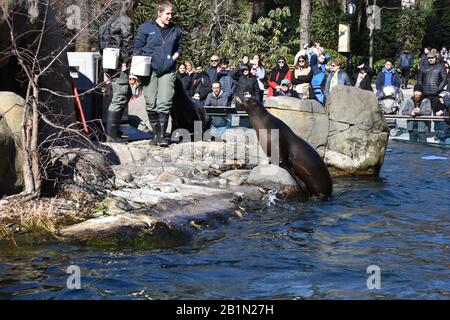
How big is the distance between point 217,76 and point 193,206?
11.7m

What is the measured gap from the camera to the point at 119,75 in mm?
11953

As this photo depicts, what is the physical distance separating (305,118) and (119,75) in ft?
11.9

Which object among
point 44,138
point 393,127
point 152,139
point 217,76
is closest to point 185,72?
point 217,76

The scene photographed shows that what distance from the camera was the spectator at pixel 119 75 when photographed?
11953 mm

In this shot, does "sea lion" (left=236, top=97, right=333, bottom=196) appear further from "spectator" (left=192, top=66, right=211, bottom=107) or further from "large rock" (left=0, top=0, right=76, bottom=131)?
→ "spectator" (left=192, top=66, right=211, bottom=107)

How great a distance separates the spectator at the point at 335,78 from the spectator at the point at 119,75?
9679 millimetres

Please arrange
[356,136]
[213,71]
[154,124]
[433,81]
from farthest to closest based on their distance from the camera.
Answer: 1. [213,71]
2. [433,81]
3. [356,136]
4. [154,124]

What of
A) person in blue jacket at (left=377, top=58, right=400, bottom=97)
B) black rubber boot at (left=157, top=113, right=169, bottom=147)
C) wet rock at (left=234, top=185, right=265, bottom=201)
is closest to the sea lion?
wet rock at (left=234, top=185, right=265, bottom=201)

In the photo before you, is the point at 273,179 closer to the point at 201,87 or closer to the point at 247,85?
the point at 247,85

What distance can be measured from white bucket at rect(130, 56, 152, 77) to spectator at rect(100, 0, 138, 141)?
0.83 feet

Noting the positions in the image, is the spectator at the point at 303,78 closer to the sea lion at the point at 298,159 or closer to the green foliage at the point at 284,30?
the green foliage at the point at 284,30

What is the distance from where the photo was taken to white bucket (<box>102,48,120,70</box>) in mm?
11578

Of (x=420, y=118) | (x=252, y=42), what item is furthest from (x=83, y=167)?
(x=252, y=42)

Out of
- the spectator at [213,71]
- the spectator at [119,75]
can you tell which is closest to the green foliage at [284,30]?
the spectator at [213,71]
